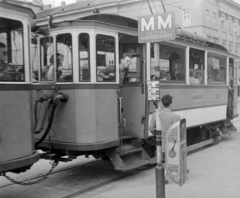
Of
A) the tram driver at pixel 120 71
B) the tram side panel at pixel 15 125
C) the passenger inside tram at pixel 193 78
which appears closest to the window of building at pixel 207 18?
the passenger inside tram at pixel 193 78

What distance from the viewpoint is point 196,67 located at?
9633mm

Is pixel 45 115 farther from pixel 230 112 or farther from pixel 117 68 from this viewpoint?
pixel 230 112

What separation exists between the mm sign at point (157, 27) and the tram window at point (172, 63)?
8.67 feet

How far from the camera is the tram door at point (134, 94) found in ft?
24.3

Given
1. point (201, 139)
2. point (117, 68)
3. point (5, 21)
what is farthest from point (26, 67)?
point (201, 139)

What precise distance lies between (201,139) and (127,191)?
16.5 ft

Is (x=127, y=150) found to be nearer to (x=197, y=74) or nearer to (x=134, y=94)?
(x=134, y=94)

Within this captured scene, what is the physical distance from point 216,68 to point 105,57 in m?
5.54

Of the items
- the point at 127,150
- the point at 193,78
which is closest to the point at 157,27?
the point at 127,150

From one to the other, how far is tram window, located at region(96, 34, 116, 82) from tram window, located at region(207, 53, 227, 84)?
463cm

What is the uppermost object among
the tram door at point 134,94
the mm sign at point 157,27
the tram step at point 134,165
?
the mm sign at point 157,27

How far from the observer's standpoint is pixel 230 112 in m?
12.1

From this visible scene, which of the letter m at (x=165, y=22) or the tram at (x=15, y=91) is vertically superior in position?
the letter m at (x=165, y=22)

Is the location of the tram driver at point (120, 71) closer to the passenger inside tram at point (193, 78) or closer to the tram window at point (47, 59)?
the tram window at point (47, 59)
